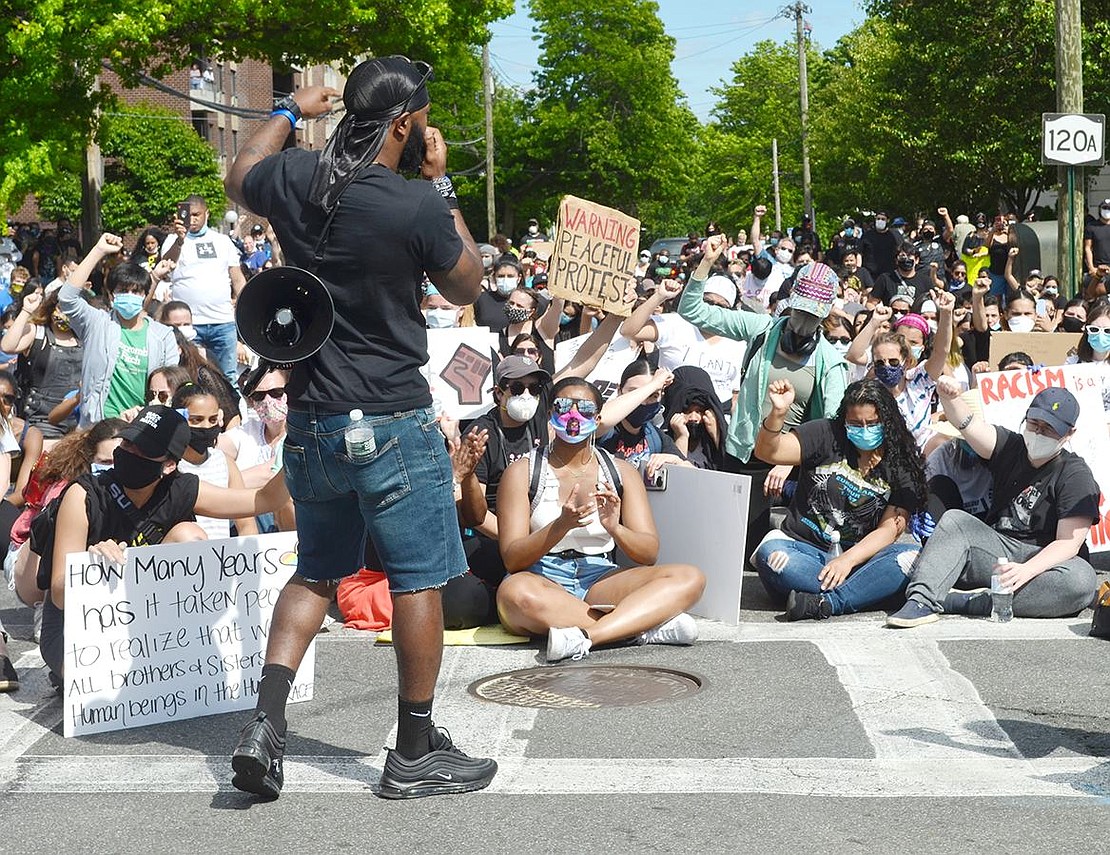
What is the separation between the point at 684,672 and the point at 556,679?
1.73 feet

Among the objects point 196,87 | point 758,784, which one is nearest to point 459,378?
point 758,784

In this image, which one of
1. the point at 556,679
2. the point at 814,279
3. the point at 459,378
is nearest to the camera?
the point at 556,679

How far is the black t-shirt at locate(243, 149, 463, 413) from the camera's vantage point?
4633 mm

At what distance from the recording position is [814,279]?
863cm

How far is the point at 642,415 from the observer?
8.88 meters

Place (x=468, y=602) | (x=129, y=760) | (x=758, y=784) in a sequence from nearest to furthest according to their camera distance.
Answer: (x=758, y=784)
(x=129, y=760)
(x=468, y=602)

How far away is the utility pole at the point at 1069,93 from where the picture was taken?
589 inches

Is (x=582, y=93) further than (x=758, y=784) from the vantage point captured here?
Yes

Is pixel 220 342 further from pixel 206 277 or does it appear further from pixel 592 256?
pixel 592 256

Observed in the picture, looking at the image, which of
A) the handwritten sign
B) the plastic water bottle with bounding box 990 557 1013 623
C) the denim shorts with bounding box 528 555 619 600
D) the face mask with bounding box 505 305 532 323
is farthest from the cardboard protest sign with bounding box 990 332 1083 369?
the handwritten sign

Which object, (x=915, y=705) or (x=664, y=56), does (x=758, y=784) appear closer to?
(x=915, y=705)

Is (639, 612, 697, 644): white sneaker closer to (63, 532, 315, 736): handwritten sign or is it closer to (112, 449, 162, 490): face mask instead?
(63, 532, 315, 736): handwritten sign

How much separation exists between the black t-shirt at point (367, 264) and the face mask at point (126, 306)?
5252mm

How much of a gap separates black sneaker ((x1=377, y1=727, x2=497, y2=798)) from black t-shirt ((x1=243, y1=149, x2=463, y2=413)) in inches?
41.2
